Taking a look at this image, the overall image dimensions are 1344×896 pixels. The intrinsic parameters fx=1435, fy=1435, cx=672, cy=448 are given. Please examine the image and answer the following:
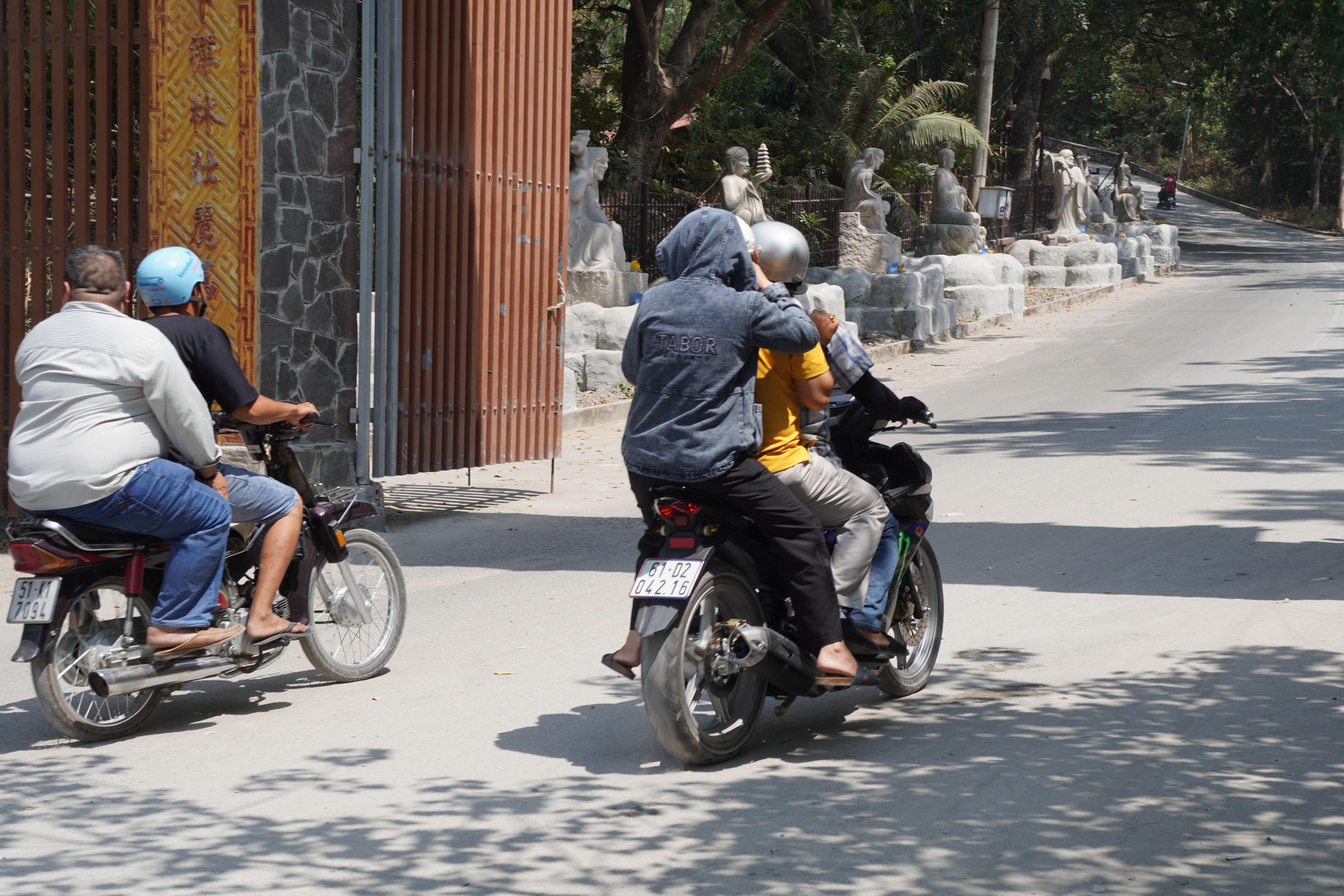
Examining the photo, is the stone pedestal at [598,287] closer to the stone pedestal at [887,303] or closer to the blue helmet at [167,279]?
the stone pedestal at [887,303]

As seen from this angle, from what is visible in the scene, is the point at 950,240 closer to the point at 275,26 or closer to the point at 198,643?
the point at 275,26

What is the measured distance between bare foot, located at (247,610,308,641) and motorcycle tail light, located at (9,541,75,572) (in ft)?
2.30

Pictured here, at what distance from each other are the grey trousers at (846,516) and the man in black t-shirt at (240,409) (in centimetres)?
197

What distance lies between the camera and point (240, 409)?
5.45 meters

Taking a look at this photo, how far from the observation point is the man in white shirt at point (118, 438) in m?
4.89

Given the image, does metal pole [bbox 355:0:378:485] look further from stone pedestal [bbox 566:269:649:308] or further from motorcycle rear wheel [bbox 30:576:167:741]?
→ stone pedestal [bbox 566:269:649:308]

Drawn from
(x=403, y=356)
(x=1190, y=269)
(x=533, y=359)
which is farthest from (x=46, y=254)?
(x=1190, y=269)

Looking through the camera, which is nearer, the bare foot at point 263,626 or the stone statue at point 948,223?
the bare foot at point 263,626

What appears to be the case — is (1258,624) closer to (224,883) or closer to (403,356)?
(224,883)

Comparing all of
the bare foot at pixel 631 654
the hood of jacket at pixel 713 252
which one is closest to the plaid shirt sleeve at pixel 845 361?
the hood of jacket at pixel 713 252

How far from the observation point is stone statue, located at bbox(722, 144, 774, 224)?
18.6 metres

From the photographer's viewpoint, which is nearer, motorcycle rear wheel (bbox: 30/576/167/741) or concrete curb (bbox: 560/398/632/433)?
motorcycle rear wheel (bbox: 30/576/167/741)

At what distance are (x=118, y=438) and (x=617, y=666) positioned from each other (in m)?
1.88

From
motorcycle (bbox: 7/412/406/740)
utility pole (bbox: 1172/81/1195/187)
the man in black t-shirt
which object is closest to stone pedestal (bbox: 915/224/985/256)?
motorcycle (bbox: 7/412/406/740)
